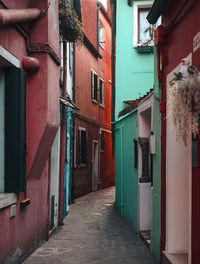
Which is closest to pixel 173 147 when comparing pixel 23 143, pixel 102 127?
pixel 23 143

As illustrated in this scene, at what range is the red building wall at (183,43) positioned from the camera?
4.55m

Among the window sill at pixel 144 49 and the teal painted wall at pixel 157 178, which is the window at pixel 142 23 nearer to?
the window sill at pixel 144 49

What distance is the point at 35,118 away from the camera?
6.86 m

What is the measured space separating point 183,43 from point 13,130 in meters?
2.59

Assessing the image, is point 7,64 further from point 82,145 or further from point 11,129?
point 82,145

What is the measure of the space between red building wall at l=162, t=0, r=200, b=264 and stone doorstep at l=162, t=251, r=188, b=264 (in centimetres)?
53

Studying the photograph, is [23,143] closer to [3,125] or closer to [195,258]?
[3,125]

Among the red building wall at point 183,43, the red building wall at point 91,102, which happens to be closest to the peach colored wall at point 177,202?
the red building wall at point 183,43

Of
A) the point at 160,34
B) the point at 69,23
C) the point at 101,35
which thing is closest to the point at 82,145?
the point at 101,35

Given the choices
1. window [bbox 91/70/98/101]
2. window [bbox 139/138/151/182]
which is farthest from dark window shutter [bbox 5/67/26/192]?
window [bbox 91/70/98/101]

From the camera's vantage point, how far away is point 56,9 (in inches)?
307

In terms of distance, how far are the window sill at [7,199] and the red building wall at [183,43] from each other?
219cm

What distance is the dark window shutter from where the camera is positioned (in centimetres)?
607

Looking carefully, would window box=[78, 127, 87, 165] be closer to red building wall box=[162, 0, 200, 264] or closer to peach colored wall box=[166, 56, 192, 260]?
red building wall box=[162, 0, 200, 264]
